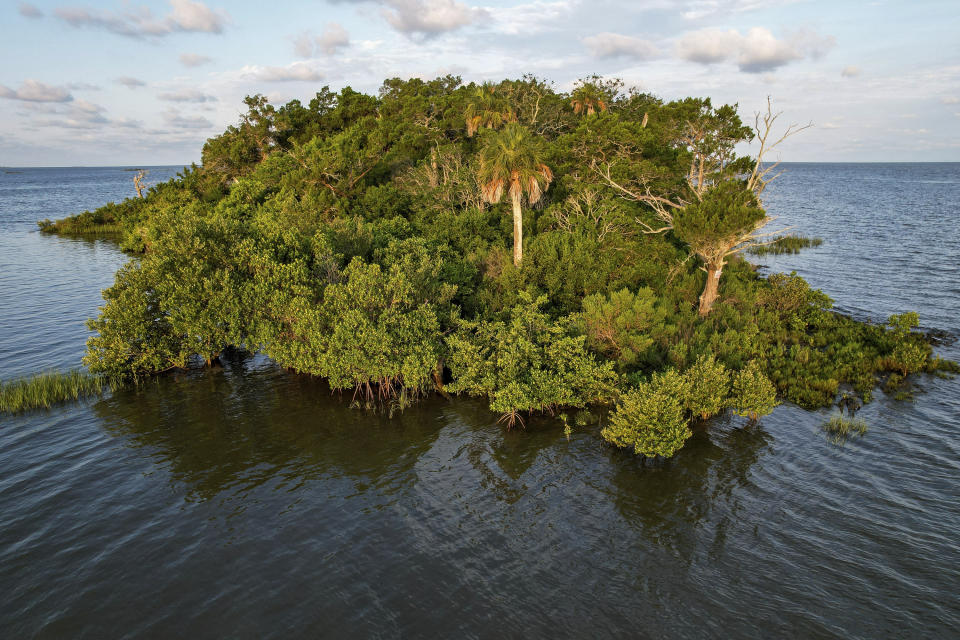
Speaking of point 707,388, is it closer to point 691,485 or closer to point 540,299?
point 691,485

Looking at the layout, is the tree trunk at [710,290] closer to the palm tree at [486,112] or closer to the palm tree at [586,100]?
the palm tree at [486,112]

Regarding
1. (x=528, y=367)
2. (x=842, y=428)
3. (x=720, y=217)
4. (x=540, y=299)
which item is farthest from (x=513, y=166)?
(x=842, y=428)

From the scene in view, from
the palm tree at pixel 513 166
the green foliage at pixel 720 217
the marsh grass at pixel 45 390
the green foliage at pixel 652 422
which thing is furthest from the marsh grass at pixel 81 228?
the green foliage at pixel 652 422

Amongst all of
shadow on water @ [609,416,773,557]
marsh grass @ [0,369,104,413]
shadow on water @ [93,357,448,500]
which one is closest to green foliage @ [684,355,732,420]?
shadow on water @ [609,416,773,557]

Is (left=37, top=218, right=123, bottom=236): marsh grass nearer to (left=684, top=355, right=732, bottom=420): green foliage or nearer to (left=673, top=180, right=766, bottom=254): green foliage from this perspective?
(left=673, top=180, right=766, bottom=254): green foliage

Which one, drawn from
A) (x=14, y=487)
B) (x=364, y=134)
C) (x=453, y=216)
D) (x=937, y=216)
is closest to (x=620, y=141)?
(x=453, y=216)

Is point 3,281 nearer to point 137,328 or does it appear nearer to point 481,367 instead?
point 137,328
